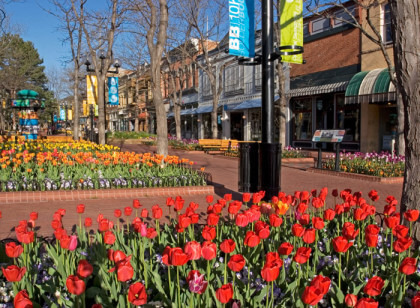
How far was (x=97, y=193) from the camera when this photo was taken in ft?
26.3

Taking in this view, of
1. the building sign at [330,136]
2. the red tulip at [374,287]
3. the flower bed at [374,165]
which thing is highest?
the building sign at [330,136]

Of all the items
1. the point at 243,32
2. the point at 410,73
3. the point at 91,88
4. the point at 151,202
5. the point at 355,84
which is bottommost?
the point at 151,202

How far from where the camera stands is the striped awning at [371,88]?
1692 centimetres

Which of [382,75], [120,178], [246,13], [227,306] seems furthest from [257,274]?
[382,75]

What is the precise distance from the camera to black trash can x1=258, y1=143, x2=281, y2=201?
555 centimetres

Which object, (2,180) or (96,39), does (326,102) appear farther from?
(2,180)

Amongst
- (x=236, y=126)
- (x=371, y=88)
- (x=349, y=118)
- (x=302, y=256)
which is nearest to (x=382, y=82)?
(x=371, y=88)

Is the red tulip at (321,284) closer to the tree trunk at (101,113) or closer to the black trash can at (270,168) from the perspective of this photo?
the black trash can at (270,168)

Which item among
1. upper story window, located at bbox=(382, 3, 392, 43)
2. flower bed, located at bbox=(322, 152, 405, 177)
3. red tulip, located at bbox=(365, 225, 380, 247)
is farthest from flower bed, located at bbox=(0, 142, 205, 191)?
upper story window, located at bbox=(382, 3, 392, 43)

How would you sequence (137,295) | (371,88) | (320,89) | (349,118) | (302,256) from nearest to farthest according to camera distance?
(137,295), (302,256), (371,88), (349,118), (320,89)

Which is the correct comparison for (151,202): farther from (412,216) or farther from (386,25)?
(386,25)

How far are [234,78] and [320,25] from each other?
10.1 metres

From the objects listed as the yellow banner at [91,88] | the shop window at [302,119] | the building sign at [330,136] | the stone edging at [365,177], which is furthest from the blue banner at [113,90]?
the stone edging at [365,177]

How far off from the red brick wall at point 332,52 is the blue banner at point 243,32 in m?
15.7
